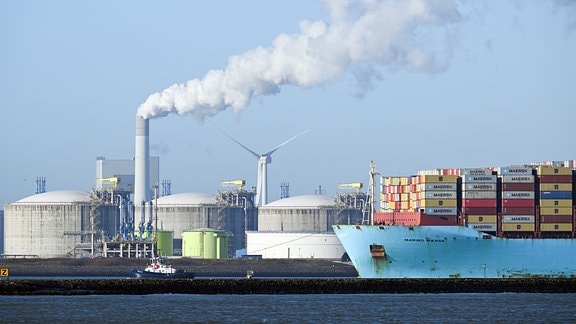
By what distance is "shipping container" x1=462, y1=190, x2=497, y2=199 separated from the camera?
377 feet

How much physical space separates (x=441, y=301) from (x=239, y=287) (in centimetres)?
1446

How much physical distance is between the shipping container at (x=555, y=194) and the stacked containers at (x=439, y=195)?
6.92 metres

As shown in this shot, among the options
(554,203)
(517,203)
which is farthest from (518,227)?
(554,203)

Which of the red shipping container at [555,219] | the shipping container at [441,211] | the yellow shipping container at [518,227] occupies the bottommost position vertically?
the yellow shipping container at [518,227]

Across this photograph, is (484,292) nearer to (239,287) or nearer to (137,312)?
(239,287)

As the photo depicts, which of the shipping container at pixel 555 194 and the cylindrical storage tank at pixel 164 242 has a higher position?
the shipping container at pixel 555 194

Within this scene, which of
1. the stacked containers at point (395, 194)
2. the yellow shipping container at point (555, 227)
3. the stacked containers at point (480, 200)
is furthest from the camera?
the stacked containers at point (395, 194)

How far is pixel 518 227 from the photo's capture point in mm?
114375

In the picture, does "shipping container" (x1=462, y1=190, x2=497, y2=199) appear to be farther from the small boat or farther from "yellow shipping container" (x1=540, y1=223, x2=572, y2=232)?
the small boat

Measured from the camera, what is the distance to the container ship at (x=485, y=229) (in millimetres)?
113688

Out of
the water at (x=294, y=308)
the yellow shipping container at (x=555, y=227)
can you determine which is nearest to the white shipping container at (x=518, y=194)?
the yellow shipping container at (x=555, y=227)

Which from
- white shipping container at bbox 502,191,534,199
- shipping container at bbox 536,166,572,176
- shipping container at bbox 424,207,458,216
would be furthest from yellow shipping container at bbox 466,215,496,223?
shipping container at bbox 536,166,572,176

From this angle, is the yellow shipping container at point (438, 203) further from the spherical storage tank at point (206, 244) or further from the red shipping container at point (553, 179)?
the spherical storage tank at point (206, 244)

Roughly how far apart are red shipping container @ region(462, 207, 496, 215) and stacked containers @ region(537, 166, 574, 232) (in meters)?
3.84
